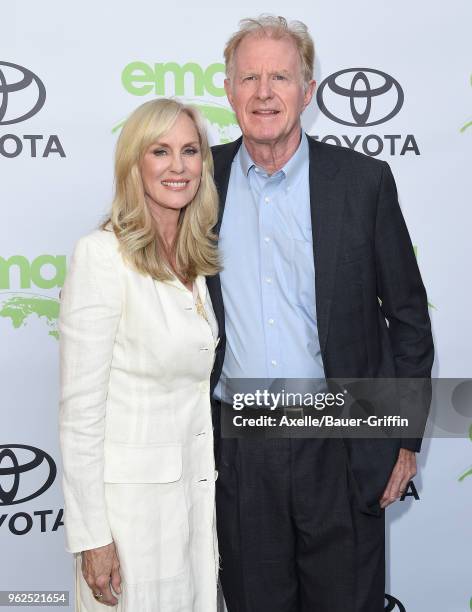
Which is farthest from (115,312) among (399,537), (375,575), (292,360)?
(399,537)

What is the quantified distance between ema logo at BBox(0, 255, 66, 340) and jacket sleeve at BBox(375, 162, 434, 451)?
1215 mm

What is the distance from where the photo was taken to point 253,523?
215 centimetres

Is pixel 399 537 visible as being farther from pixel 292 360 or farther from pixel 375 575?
pixel 292 360

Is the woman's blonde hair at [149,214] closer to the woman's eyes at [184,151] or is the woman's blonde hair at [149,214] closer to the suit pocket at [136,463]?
the woman's eyes at [184,151]

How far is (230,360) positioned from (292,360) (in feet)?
0.55

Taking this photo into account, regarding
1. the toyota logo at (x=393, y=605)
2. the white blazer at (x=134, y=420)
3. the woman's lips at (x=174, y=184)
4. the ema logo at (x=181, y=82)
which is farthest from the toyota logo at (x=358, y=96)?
the toyota logo at (x=393, y=605)

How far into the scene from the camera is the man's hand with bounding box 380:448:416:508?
2211 mm

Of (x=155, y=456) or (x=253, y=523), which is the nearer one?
(x=155, y=456)

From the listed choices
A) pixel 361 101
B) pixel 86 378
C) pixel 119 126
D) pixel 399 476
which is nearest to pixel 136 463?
pixel 86 378

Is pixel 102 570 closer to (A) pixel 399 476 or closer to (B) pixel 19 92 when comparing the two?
(A) pixel 399 476

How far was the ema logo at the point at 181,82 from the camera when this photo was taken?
2.74 m

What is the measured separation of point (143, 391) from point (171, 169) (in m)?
0.54

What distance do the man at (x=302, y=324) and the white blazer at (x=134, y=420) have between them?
0.20 metres

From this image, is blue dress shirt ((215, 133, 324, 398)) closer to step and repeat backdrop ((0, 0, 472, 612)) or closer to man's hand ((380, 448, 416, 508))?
man's hand ((380, 448, 416, 508))
